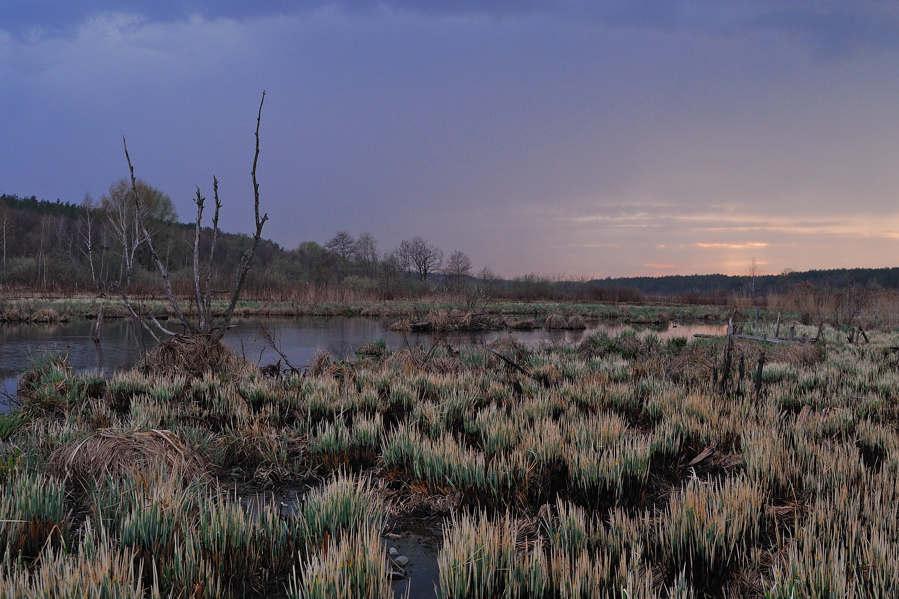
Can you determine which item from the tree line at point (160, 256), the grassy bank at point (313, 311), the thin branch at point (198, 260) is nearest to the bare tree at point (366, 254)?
the tree line at point (160, 256)

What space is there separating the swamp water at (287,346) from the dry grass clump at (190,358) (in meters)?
0.54

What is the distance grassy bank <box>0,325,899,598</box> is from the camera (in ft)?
7.25

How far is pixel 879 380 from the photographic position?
25.2ft

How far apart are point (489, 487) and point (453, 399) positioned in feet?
8.06

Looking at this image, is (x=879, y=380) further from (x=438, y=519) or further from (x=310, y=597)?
(x=310, y=597)

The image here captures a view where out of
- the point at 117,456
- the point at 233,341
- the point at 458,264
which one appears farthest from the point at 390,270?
the point at 117,456

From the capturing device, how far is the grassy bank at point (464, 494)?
2.21 meters

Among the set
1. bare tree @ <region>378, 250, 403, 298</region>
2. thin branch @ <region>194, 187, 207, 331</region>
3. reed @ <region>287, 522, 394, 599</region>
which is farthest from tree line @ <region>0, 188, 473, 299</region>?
reed @ <region>287, 522, 394, 599</region>

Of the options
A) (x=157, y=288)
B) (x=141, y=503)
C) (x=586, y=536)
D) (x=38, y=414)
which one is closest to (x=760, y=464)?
(x=586, y=536)

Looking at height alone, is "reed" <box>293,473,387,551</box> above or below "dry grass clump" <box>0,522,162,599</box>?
below

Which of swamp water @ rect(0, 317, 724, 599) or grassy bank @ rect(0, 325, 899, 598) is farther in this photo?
swamp water @ rect(0, 317, 724, 599)

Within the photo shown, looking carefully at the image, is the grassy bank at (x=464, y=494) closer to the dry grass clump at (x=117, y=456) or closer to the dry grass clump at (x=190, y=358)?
the dry grass clump at (x=117, y=456)

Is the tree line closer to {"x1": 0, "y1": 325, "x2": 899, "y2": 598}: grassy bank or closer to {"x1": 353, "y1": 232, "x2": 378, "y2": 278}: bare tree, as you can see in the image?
{"x1": 353, "y1": 232, "x2": 378, "y2": 278}: bare tree

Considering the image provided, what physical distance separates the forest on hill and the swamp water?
13.5ft
